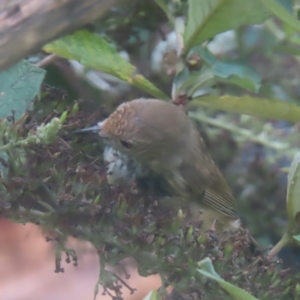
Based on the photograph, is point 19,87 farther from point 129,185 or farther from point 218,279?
point 218,279

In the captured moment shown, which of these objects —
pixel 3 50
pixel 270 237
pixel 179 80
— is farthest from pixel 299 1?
pixel 3 50

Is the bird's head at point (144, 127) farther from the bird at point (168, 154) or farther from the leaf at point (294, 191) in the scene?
the leaf at point (294, 191)

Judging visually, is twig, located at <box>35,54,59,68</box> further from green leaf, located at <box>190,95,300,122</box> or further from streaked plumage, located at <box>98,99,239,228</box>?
green leaf, located at <box>190,95,300,122</box>

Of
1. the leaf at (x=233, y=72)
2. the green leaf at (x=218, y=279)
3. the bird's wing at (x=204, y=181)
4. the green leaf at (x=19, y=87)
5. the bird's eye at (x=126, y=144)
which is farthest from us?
the bird's wing at (x=204, y=181)

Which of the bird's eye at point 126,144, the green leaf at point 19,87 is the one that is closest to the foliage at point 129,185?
the green leaf at point 19,87

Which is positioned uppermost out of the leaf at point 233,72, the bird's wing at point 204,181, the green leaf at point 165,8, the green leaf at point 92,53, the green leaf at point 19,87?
the green leaf at point 19,87

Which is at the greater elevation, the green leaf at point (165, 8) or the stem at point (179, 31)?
the green leaf at point (165, 8)
